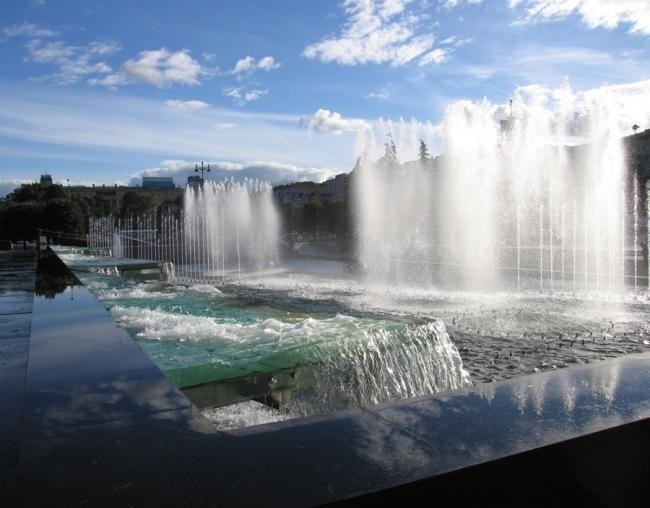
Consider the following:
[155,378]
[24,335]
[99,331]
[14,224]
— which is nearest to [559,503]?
[155,378]

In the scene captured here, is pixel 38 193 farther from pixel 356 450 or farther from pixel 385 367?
pixel 356 450

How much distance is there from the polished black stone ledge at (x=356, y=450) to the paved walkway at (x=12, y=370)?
41 mm

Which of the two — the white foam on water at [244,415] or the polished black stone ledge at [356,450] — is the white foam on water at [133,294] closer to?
the white foam on water at [244,415]

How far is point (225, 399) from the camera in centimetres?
328

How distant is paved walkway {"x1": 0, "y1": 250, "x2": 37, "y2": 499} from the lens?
1.81 m

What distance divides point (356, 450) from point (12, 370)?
231cm

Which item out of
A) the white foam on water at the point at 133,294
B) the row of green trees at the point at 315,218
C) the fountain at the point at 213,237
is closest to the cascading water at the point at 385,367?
the white foam on water at the point at 133,294

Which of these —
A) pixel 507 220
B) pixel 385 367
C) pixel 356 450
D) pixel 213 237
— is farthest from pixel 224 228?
pixel 356 450

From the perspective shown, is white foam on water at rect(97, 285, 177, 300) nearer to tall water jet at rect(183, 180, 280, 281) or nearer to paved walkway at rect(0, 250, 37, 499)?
paved walkway at rect(0, 250, 37, 499)

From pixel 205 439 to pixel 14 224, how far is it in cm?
4923

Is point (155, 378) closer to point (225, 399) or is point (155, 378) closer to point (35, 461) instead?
point (225, 399)

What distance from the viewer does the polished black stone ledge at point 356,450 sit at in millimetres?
1576

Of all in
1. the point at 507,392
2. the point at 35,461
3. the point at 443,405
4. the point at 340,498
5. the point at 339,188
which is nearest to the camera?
the point at 340,498

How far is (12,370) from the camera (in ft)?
10.3
